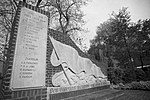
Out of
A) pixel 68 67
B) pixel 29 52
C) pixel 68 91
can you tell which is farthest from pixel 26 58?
pixel 68 91

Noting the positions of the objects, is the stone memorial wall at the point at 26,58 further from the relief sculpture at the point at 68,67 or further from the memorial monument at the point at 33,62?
the relief sculpture at the point at 68,67

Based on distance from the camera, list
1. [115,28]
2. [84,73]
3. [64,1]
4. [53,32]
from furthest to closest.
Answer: [115,28] → [64,1] → [84,73] → [53,32]

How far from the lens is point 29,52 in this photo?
284 centimetres

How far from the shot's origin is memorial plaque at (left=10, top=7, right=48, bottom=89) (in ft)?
8.41

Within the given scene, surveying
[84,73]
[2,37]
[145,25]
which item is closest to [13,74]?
[84,73]

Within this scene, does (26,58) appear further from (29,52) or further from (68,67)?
(68,67)

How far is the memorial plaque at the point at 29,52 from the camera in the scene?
101 inches

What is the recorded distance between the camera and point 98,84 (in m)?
7.67

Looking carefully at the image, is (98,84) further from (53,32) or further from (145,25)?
(145,25)

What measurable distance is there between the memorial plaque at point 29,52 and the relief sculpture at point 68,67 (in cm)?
136

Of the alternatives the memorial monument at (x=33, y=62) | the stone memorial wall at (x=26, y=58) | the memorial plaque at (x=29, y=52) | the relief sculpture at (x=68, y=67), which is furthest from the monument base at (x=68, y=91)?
the memorial plaque at (x=29, y=52)

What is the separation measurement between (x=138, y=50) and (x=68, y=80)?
37.5 ft

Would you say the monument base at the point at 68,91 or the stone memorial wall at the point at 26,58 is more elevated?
the stone memorial wall at the point at 26,58

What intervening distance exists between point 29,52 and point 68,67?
2.68 m
